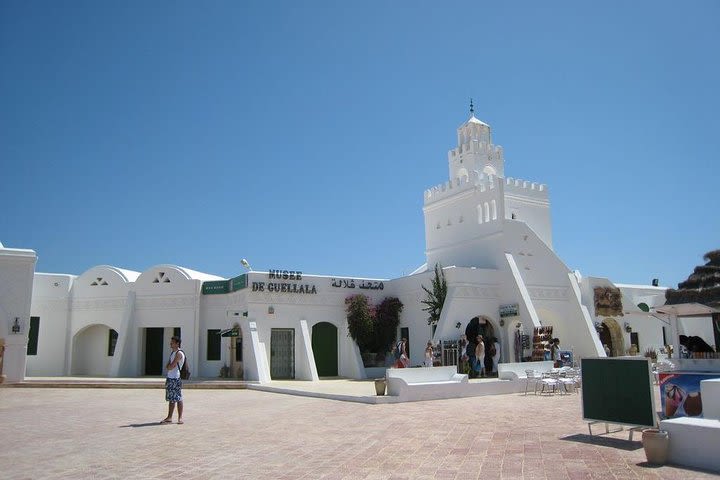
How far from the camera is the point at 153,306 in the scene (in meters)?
25.0

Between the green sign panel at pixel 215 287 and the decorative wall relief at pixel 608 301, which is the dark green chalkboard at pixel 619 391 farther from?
the green sign panel at pixel 215 287

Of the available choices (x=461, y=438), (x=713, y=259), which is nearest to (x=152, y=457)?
(x=461, y=438)

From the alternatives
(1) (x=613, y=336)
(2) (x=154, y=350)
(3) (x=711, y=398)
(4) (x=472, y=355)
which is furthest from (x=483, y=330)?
(3) (x=711, y=398)

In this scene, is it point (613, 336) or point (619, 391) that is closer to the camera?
point (619, 391)

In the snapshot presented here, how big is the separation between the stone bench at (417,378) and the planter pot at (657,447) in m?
8.12

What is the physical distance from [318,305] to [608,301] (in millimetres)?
12861

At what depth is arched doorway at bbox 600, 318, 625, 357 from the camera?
26.2m

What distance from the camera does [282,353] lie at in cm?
2384

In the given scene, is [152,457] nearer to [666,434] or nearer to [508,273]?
[666,434]

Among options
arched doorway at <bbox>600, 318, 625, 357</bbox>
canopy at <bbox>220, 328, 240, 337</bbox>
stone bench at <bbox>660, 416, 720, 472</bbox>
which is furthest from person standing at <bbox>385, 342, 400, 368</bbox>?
stone bench at <bbox>660, 416, 720, 472</bbox>

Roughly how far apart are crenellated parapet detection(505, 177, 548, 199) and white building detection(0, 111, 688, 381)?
0.17ft

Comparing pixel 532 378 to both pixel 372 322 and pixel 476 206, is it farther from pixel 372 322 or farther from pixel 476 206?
pixel 476 206

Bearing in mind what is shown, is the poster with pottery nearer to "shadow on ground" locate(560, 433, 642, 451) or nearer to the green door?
"shadow on ground" locate(560, 433, 642, 451)

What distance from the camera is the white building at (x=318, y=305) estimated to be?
22.5 meters
